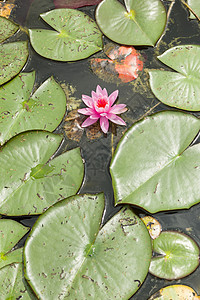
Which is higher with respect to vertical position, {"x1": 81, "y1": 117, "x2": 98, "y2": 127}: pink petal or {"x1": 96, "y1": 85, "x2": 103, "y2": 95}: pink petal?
{"x1": 96, "y1": 85, "x2": 103, "y2": 95}: pink petal

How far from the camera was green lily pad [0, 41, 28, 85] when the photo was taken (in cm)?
276

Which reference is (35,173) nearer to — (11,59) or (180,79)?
(11,59)

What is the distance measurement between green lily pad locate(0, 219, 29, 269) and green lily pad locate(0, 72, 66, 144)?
711 millimetres

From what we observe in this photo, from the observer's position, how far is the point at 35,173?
223 cm

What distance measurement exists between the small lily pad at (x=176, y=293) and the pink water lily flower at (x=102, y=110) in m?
1.26

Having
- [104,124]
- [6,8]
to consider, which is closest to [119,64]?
[104,124]

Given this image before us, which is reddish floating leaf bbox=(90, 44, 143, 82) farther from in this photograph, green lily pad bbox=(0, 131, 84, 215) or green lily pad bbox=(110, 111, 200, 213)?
green lily pad bbox=(0, 131, 84, 215)

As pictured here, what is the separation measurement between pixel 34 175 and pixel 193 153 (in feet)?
4.03

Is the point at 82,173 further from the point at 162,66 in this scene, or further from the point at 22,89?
the point at 162,66

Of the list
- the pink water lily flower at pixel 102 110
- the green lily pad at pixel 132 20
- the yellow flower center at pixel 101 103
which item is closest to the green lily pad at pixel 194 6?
the green lily pad at pixel 132 20

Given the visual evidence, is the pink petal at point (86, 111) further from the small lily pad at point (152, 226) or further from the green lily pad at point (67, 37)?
the small lily pad at point (152, 226)

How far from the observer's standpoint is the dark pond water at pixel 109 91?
2098 millimetres

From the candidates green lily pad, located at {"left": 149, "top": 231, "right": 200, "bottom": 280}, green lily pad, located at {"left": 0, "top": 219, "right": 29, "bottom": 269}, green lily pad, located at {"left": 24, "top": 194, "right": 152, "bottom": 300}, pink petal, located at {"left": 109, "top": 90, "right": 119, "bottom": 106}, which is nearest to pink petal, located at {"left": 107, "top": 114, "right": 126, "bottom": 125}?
pink petal, located at {"left": 109, "top": 90, "right": 119, "bottom": 106}

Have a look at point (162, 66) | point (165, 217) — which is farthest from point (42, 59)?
point (165, 217)
